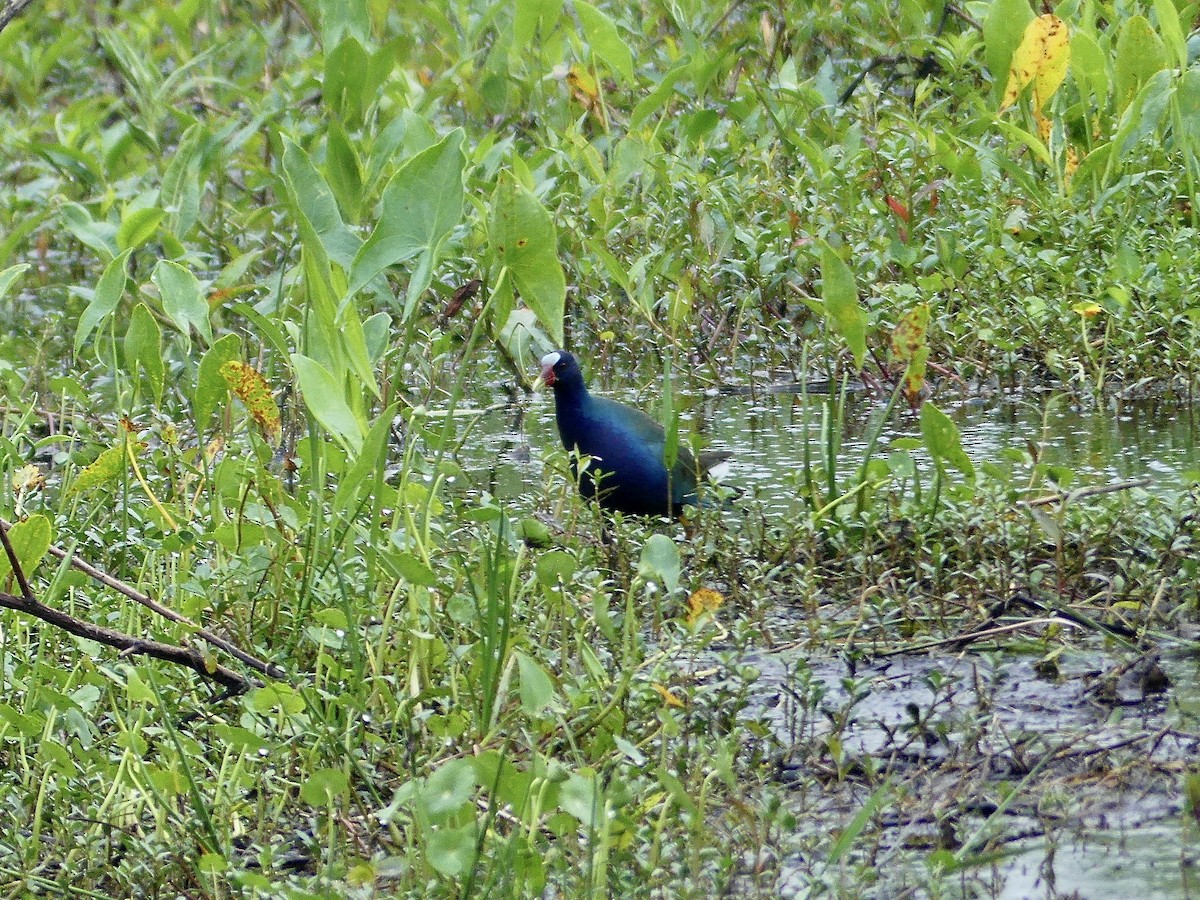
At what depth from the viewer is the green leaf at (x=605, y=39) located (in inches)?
222

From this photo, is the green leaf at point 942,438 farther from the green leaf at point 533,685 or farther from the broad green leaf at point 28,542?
the broad green leaf at point 28,542

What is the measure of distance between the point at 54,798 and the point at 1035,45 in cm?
363

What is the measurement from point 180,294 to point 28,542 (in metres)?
0.97

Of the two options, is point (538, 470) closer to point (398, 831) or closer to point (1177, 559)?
point (1177, 559)

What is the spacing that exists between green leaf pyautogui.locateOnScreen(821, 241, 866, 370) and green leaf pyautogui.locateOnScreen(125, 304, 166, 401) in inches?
52.2

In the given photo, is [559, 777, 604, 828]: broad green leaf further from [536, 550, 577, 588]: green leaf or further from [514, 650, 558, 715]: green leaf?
[536, 550, 577, 588]: green leaf

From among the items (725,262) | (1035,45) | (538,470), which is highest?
(1035,45)

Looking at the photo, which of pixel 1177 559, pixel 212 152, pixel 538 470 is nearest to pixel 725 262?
pixel 538 470

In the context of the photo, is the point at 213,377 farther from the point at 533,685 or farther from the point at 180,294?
the point at 533,685

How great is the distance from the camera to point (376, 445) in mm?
2822

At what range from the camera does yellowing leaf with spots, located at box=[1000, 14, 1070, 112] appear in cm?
510

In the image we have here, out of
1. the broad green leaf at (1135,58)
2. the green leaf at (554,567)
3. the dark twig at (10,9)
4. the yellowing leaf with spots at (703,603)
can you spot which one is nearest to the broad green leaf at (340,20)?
the dark twig at (10,9)

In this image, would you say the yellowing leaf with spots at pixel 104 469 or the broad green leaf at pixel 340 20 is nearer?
the yellowing leaf with spots at pixel 104 469

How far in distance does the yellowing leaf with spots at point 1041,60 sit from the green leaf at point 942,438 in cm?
211
